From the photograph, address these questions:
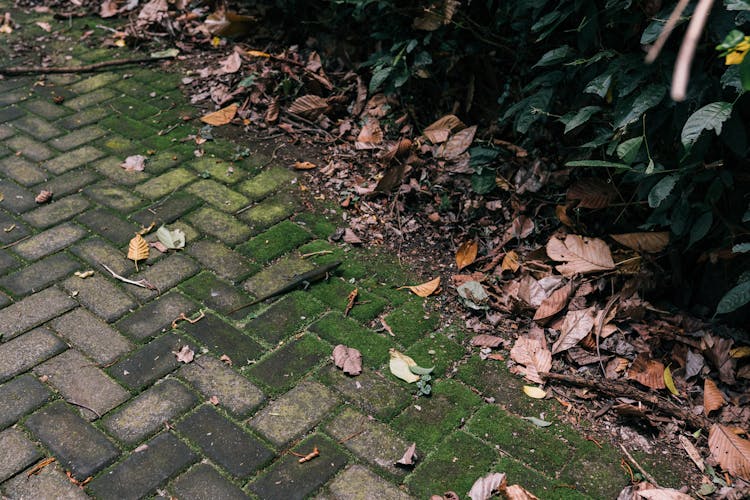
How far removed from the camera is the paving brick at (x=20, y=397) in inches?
98.8

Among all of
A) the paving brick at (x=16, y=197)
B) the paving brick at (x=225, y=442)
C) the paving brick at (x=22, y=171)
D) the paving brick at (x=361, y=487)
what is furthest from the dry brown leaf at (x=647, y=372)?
the paving brick at (x=22, y=171)

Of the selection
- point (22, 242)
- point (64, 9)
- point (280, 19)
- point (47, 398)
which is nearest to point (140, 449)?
point (47, 398)

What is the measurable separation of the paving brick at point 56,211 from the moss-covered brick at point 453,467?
2.13 m

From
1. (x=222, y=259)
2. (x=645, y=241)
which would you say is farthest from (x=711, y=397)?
(x=222, y=259)

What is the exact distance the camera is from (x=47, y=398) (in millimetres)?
2578

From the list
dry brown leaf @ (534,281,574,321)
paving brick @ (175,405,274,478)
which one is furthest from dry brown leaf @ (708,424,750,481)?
paving brick @ (175,405,274,478)

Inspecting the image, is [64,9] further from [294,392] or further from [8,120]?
[294,392]

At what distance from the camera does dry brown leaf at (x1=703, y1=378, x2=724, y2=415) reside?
8.52 ft

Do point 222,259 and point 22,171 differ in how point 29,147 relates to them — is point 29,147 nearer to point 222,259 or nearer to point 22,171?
point 22,171

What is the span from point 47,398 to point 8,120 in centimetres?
229

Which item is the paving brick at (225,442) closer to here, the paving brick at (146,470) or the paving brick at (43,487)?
the paving brick at (146,470)

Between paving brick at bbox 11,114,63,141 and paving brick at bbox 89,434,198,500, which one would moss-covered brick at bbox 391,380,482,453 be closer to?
paving brick at bbox 89,434,198,500

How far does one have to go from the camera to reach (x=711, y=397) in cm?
262

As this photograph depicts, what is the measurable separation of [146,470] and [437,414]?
1009mm
